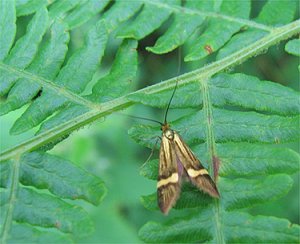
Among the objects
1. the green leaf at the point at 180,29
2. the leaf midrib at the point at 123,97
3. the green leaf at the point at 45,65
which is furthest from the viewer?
the green leaf at the point at 180,29

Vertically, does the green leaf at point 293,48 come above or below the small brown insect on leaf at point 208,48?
below

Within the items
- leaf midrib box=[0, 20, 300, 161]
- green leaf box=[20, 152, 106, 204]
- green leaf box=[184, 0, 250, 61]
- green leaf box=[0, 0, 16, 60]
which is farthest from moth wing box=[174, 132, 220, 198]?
green leaf box=[0, 0, 16, 60]

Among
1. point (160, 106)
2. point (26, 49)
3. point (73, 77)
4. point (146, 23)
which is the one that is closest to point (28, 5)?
point (26, 49)

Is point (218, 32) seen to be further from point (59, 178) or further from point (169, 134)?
point (59, 178)

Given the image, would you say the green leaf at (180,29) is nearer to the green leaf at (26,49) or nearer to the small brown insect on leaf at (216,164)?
the green leaf at (26,49)

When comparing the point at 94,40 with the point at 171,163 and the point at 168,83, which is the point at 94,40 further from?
the point at 171,163

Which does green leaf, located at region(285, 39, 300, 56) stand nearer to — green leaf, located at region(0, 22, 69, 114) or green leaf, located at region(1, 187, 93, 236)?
green leaf, located at region(0, 22, 69, 114)

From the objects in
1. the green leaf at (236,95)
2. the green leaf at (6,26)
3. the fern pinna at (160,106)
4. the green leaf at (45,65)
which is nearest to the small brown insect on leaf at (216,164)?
the fern pinna at (160,106)
